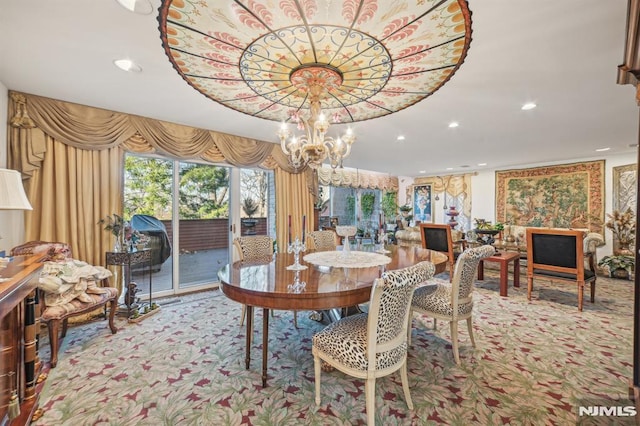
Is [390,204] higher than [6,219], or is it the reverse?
[390,204]

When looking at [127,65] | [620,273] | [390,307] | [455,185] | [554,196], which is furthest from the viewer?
[455,185]

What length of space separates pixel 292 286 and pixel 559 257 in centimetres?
372

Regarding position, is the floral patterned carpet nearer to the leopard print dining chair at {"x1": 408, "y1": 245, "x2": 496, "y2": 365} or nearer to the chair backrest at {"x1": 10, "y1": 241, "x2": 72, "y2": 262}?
the leopard print dining chair at {"x1": 408, "y1": 245, "x2": 496, "y2": 365}

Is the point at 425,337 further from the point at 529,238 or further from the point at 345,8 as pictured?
the point at 345,8

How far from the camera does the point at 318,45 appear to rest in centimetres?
170

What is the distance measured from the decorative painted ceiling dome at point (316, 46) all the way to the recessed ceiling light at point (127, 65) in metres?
0.40

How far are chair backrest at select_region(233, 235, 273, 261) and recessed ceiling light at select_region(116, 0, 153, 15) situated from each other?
1.94 m

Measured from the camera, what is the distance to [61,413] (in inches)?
62.2

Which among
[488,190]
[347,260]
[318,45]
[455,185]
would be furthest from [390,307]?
[455,185]

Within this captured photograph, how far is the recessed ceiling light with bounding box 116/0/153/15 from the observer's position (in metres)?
1.40

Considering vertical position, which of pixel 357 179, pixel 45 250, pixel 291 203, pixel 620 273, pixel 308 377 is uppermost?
pixel 357 179

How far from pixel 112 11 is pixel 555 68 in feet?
10.2

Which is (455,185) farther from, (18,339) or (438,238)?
(18,339)

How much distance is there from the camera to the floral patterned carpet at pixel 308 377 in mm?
1572
